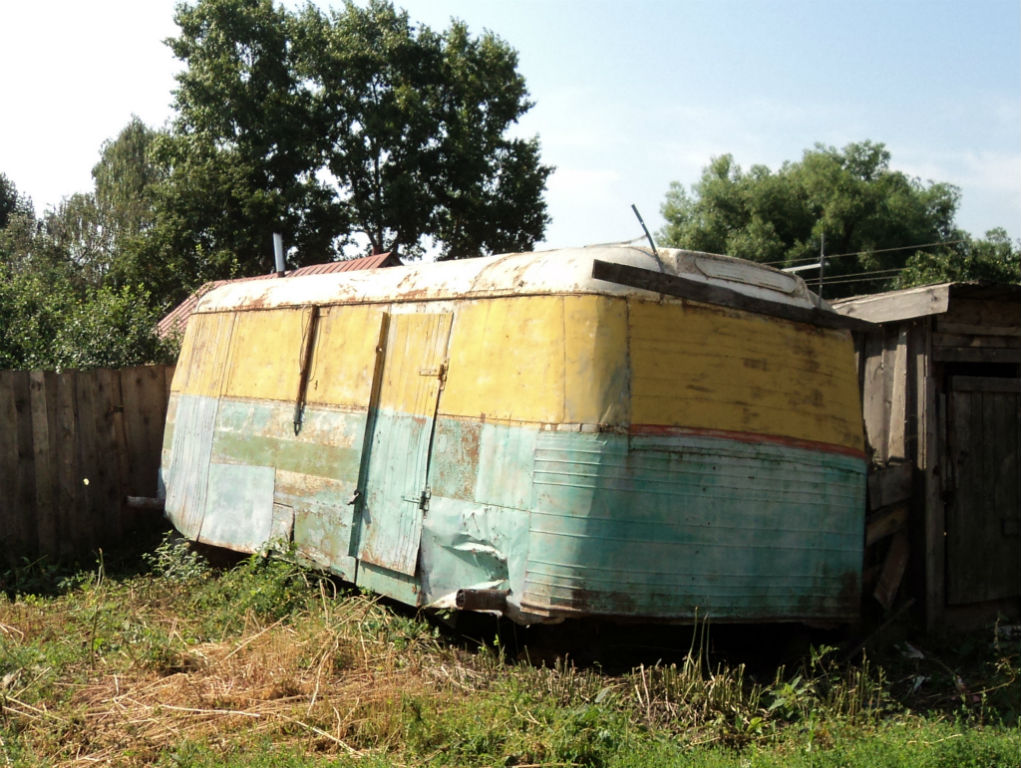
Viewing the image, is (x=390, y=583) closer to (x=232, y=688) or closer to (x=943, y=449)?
(x=232, y=688)

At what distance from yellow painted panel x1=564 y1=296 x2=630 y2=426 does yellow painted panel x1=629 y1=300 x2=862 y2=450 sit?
7 cm

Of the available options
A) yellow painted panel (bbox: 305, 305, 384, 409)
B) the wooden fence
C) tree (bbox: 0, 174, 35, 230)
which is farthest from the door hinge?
tree (bbox: 0, 174, 35, 230)

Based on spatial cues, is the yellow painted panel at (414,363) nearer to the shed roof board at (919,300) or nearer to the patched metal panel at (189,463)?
the patched metal panel at (189,463)

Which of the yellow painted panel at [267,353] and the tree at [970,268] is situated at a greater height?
the tree at [970,268]

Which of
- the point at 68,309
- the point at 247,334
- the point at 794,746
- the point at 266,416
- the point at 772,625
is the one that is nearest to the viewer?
the point at 794,746

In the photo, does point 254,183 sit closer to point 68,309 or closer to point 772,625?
point 68,309

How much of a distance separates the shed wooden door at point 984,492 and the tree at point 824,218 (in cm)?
2184

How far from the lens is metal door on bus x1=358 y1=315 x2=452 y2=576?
6.65m

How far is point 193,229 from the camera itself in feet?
86.6

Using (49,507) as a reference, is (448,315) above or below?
above

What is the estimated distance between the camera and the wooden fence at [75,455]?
9078mm

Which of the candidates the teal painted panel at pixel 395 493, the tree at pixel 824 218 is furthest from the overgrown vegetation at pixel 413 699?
the tree at pixel 824 218

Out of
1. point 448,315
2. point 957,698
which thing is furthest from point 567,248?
point 957,698

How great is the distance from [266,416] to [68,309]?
6926mm
